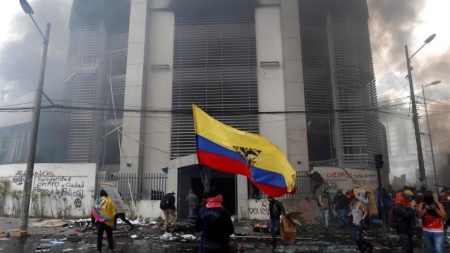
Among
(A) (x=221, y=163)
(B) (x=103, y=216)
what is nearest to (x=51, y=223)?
(B) (x=103, y=216)

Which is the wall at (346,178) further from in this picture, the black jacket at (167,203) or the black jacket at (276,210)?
the black jacket at (276,210)

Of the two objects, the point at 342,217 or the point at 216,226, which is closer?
the point at 216,226

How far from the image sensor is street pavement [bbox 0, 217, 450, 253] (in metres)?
8.98

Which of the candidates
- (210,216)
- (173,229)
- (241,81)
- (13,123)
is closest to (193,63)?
(241,81)

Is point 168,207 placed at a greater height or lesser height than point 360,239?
greater

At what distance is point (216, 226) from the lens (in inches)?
178

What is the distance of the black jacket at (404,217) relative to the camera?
6516mm

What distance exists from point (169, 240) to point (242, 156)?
4931 millimetres

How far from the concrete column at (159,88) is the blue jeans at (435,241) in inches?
565

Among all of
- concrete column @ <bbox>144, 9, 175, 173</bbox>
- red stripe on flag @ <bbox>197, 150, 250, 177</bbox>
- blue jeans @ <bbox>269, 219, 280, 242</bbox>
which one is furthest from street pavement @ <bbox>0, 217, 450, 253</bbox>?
concrete column @ <bbox>144, 9, 175, 173</bbox>

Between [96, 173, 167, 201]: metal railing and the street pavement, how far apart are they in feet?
8.93

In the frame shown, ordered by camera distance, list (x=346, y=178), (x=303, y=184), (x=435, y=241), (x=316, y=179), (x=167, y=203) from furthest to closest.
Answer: (x=346, y=178) < (x=303, y=184) < (x=316, y=179) < (x=167, y=203) < (x=435, y=241)

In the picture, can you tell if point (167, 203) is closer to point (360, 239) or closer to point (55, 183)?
point (55, 183)

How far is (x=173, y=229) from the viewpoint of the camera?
12117mm
